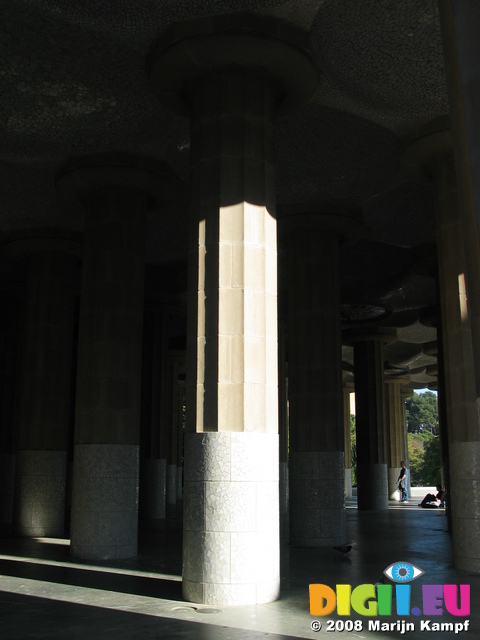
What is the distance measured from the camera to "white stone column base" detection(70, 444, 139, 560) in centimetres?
1535

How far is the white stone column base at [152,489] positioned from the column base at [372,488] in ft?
35.9

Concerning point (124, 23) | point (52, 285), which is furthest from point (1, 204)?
point (124, 23)

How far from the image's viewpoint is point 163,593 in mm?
11172

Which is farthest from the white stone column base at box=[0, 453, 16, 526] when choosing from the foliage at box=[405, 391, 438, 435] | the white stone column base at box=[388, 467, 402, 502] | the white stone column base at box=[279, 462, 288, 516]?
the foliage at box=[405, 391, 438, 435]

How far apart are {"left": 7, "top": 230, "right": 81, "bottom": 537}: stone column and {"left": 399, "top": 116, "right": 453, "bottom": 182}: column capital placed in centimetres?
1045

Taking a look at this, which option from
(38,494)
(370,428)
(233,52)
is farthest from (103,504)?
(370,428)

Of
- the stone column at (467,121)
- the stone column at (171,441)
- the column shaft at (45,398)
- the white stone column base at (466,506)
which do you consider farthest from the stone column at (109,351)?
the stone column at (171,441)

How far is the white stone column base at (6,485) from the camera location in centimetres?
2625

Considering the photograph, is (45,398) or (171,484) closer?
(45,398)

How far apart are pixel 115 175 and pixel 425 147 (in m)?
7.09

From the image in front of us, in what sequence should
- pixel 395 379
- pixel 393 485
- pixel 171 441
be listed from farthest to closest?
pixel 395 379
pixel 393 485
pixel 171 441

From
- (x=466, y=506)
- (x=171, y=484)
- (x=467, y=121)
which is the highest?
(x=467, y=121)

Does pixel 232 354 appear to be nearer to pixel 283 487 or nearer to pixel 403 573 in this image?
pixel 403 573

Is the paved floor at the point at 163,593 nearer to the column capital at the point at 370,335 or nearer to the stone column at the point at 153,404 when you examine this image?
the stone column at the point at 153,404
